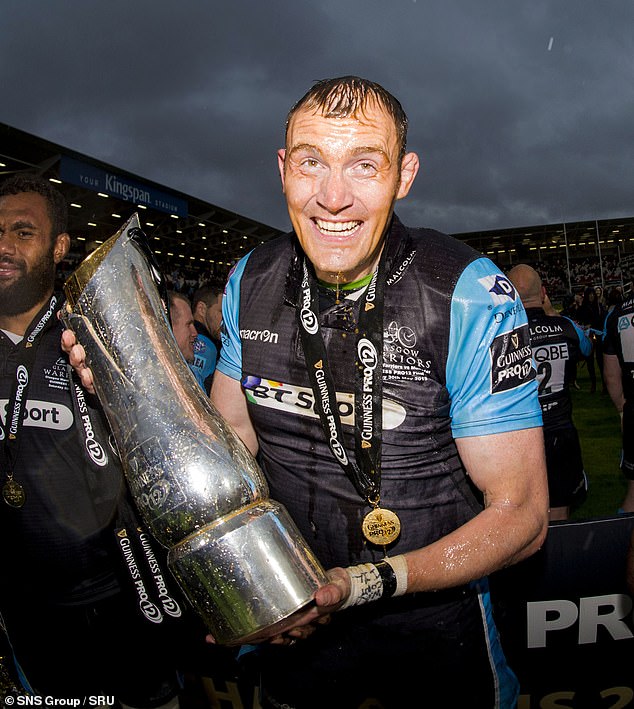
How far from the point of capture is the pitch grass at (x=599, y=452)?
6086mm

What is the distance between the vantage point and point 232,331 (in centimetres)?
192

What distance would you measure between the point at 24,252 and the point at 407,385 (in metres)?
1.80

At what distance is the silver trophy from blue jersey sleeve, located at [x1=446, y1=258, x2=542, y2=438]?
0.59m

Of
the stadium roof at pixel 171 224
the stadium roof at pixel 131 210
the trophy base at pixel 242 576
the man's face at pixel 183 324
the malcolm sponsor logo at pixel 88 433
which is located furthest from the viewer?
the stadium roof at pixel 171 224

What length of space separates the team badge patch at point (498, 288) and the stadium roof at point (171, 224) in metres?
1.11

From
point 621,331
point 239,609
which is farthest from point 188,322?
point 621,331

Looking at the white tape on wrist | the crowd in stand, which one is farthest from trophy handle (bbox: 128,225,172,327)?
the crowd in stand

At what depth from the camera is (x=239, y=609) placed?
3.88 ft

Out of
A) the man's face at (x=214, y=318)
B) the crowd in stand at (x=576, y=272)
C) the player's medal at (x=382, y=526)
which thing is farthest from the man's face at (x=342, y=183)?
the crowd in stand at (x=576, y=272)

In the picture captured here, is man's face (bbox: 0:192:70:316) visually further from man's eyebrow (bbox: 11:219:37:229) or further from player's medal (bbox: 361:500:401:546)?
player's medal (bbox: 361:500:401:546)

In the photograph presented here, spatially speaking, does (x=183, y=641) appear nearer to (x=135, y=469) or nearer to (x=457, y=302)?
(x=135, y=469)

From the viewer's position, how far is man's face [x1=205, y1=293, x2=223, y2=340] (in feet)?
19.7

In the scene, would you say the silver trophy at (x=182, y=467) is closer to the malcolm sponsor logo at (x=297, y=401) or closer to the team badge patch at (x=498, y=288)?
the malcolm sponsor logo at (x=297, y=401)

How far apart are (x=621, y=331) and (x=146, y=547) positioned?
448 cm
